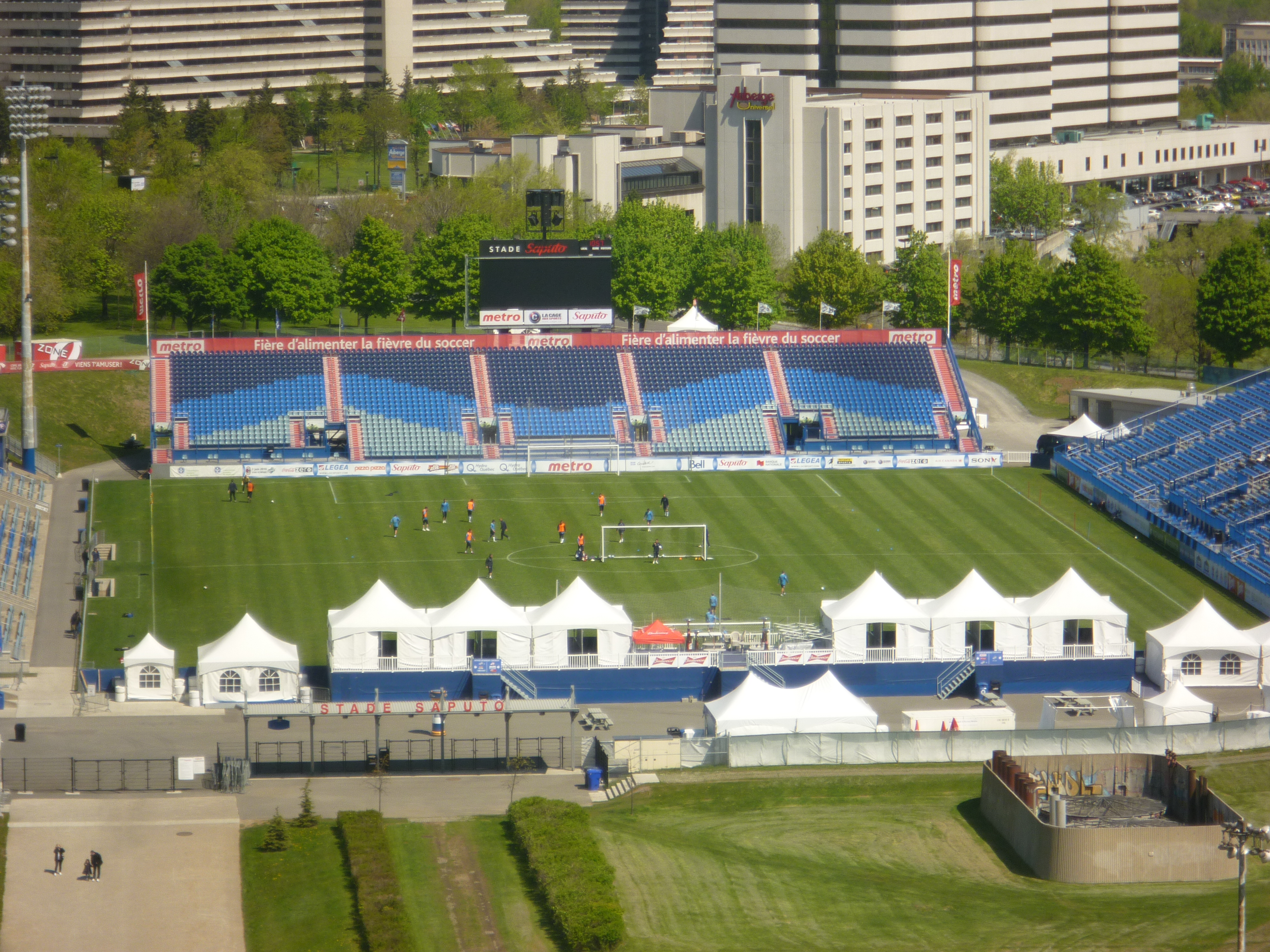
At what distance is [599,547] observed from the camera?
75062mm

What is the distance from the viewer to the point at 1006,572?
2840 inches

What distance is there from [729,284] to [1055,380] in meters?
20.4

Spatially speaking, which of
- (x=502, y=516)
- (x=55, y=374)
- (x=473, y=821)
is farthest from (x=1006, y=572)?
(x=55, y=374)

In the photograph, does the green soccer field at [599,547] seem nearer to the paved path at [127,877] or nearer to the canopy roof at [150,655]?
the canopy roof at [150,655]

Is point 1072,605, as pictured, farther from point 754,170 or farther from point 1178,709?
point 754,170

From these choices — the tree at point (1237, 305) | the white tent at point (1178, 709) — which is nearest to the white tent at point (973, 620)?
the white tent at point (1178, 709)

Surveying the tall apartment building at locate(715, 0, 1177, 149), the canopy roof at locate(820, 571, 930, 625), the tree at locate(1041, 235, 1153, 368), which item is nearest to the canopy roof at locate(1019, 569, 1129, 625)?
the canopy roof at locate(820, 571, 930, 625)

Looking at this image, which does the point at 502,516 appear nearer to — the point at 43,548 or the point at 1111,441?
the point at 43,548

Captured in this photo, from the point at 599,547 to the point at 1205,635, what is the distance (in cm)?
2460

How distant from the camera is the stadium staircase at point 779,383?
304 ft

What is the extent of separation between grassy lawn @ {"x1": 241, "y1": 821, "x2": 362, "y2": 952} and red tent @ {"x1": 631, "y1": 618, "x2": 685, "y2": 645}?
16672mm

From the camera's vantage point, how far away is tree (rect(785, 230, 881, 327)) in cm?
11281

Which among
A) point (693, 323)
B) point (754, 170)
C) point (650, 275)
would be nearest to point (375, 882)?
point (693, 323)

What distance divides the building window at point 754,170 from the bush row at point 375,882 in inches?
4062
